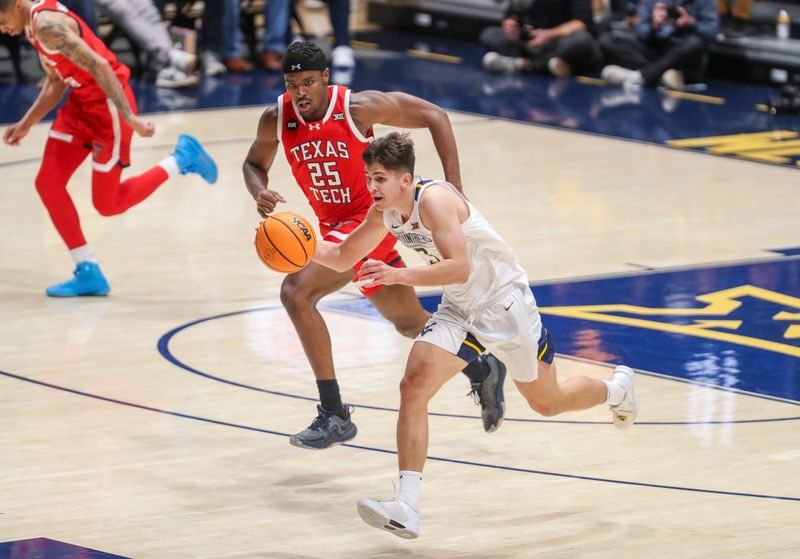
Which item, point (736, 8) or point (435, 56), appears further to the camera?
point (435, 56)

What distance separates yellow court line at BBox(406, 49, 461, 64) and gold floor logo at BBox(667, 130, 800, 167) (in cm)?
512

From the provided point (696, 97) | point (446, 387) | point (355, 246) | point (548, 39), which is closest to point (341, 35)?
point (548, 39)

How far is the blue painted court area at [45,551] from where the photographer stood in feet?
18.5

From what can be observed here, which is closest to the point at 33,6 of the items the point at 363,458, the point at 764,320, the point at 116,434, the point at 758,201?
the point at 116,434

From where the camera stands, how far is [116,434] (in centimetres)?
714

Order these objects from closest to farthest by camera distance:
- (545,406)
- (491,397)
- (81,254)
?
1. (545,406)
2. (491,397)
3. (81,254)

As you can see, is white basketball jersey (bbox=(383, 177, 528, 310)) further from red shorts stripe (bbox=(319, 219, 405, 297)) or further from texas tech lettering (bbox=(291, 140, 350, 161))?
texas tech lettering (bbox=(291, 140, 350, 161))

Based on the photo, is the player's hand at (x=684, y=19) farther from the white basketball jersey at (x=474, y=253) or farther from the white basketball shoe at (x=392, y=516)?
the white basketball shoe at (x=392, y=516)

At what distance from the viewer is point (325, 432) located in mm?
6750

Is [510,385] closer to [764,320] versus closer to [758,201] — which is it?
[764,320]

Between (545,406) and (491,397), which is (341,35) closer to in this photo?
(491,397)

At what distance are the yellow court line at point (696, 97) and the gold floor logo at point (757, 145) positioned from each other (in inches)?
60.1

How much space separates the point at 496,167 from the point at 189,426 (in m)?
6.31

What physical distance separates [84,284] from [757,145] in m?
6.60
